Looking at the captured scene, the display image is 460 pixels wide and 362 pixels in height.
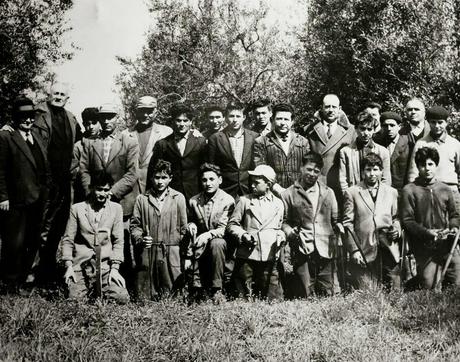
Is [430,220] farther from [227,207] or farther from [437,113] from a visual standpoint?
[227,207]

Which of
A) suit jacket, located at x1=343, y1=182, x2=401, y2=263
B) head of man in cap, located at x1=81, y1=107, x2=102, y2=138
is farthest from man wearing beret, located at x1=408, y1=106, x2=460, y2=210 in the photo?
head of man in cap, located at x1=81, y1=107, x2=102, y2=138

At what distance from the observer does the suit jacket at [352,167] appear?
6914mm

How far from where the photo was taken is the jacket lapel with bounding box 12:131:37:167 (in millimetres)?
6629

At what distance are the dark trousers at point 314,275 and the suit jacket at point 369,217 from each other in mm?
369

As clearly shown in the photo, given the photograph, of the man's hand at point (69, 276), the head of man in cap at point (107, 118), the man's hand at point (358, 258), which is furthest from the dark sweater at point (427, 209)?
the man's hand at point (69, 276)

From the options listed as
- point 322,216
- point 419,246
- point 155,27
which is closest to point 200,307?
point 322,216

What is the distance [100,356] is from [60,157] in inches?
145

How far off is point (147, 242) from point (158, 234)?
174mm

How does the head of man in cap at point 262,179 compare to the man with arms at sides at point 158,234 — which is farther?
the head of man in cap at point 262,179

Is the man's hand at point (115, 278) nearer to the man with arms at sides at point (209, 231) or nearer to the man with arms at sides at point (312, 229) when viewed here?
the man with arms at sides at point (209, 231)

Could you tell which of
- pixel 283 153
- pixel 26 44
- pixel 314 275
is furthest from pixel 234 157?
pixel 26 44

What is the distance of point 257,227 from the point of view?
6.37 metres

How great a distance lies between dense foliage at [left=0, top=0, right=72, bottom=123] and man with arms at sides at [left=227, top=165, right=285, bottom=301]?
37.3 ft

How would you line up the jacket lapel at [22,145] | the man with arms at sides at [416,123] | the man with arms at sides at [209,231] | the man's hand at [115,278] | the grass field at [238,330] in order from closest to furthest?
the grass field at [238,330] < the man's hand at [115,278] < the man with arms at sides at [209,231] < the jacket lapel at [22,145] < the man with arms at sides at [416,123]
